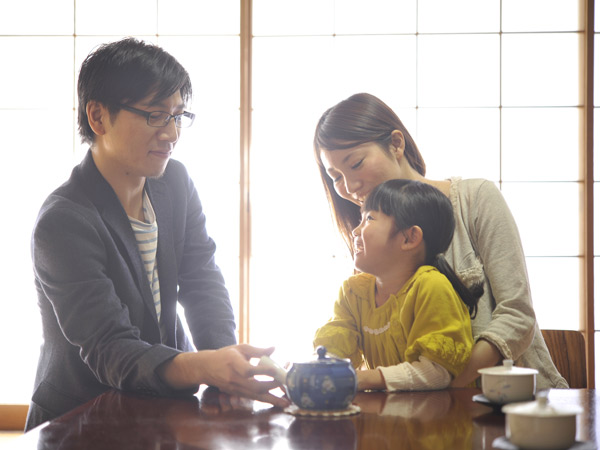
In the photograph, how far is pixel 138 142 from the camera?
1586mm

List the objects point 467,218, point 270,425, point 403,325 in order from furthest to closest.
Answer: point 467,218 < point 403,325 < point 270,425

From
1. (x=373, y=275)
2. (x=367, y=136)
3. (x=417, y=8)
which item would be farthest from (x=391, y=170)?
(x=417, y=8)

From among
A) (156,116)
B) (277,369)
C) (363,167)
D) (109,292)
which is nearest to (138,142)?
(156,116)

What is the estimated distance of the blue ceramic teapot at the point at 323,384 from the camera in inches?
43.6

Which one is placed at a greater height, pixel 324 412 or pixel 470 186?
pixel 470 186

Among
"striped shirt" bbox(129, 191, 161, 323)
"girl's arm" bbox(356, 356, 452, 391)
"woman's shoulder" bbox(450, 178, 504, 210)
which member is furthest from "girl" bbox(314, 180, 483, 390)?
"striped shirt" bbox(129, 191, 161, 323)

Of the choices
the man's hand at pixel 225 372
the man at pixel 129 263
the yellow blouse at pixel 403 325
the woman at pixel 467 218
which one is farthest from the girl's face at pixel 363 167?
the man's hand at pixel 225 372

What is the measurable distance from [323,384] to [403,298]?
0.43 m

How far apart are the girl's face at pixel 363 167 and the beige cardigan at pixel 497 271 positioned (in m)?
0.16

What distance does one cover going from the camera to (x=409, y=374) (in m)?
1.36

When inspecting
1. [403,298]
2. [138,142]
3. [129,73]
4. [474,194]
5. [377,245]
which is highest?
[129,73]

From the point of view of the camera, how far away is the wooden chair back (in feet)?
5.61

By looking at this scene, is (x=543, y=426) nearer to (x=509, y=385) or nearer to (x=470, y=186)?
(x=509, y=385)

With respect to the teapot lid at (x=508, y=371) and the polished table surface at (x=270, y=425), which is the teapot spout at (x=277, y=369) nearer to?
the polished table surface at (x=270, y=425)
